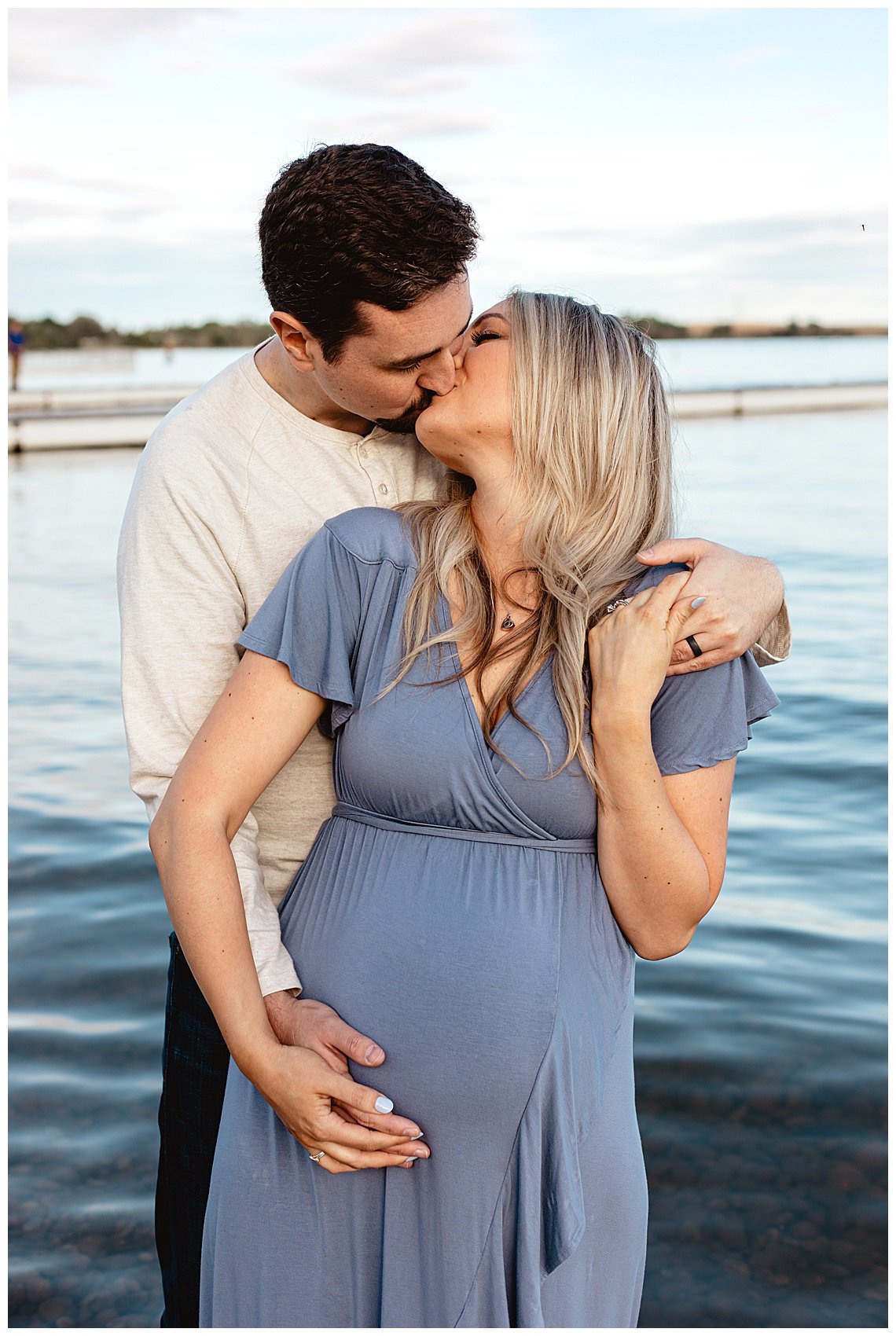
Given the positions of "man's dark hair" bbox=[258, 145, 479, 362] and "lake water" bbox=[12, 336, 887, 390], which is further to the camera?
"lake water" bbox=[12, 336, 887, 390]

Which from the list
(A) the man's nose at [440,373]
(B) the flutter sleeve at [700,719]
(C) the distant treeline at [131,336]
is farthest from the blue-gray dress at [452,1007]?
(C) the distant treeline at [131,336]

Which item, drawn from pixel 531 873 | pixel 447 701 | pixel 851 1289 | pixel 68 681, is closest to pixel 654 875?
pixel 531 873

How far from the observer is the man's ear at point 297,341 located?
2.07 meters

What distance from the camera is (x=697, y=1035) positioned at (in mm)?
4500

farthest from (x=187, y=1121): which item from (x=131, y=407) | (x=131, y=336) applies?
(x=131, y=336)

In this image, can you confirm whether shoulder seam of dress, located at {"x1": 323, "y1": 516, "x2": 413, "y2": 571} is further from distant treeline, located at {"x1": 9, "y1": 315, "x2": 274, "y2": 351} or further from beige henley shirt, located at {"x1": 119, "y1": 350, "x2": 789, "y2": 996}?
distant treeline, located at {"x1": 9, "y1": 315, "x2": 274, "y2": 351}

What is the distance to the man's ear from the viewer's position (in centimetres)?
207

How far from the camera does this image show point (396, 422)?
2.12 meters

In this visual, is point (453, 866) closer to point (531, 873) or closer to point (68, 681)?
point (531, 873)

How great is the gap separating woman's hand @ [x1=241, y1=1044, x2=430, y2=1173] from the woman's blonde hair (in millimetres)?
557

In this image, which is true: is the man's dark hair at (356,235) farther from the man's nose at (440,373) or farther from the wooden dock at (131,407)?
the wooden dock at (131,407)

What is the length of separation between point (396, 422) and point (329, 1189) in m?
1.19

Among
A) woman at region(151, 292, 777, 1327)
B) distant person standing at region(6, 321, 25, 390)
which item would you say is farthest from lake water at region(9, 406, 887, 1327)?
distant person standing at region(6, 321, 25, 390)

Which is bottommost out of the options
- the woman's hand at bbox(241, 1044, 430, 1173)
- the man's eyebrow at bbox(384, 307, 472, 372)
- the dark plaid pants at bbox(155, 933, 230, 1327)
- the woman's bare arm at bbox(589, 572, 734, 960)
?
the dark plaid pants at bbox(155, 933, 230, 1327)
